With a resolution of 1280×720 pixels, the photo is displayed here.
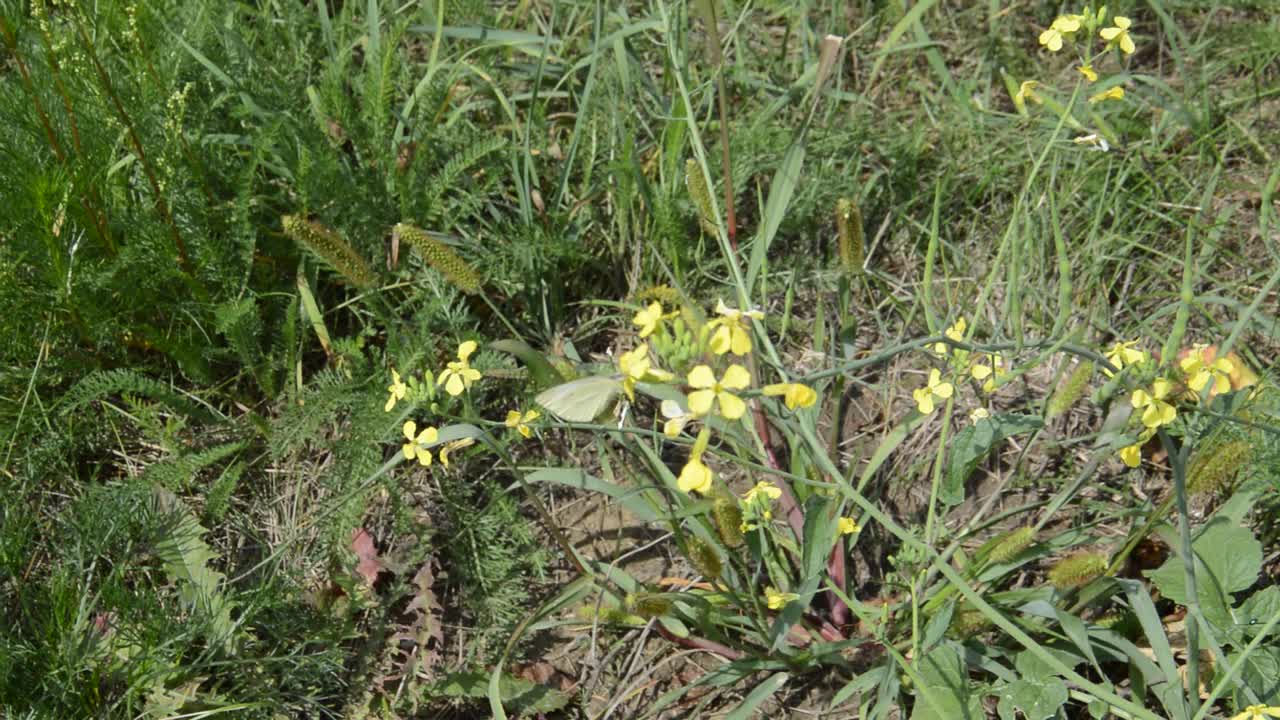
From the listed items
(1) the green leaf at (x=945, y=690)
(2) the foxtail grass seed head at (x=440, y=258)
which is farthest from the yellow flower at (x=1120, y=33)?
(2) the foxtail grass seed head at (x=440, y=258)

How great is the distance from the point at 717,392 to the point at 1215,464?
3.60 ft

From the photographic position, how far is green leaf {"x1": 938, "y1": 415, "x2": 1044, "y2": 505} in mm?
2070

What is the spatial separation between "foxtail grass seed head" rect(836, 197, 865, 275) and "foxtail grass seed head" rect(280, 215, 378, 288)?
107 centimetres

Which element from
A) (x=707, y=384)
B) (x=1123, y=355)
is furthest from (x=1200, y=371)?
(x=707, y=384)

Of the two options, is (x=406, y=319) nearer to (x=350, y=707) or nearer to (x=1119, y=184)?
(x=350, y=707)

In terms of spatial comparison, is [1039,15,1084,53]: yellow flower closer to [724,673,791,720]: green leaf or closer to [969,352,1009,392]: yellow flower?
[969,352,1009,392]: yellow flower

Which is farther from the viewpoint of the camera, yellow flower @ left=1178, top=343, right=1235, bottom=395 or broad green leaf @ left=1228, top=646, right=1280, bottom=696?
broad green leaf @ left=1228, top=646, right=1280, bottom=696

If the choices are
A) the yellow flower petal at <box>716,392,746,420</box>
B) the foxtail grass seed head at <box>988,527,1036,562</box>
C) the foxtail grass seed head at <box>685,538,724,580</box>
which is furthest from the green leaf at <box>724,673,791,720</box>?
the yellow flower petal at <box>716,392,746,420</box>

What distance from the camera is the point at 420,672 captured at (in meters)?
2.35

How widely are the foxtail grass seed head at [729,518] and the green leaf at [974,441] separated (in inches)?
16.2

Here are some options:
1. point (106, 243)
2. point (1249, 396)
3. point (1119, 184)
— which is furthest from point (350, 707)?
point (1119, 184)

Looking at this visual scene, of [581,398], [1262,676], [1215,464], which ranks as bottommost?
[1262,676]

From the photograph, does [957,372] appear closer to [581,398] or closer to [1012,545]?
[1012,545]

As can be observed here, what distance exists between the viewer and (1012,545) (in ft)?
6.50
